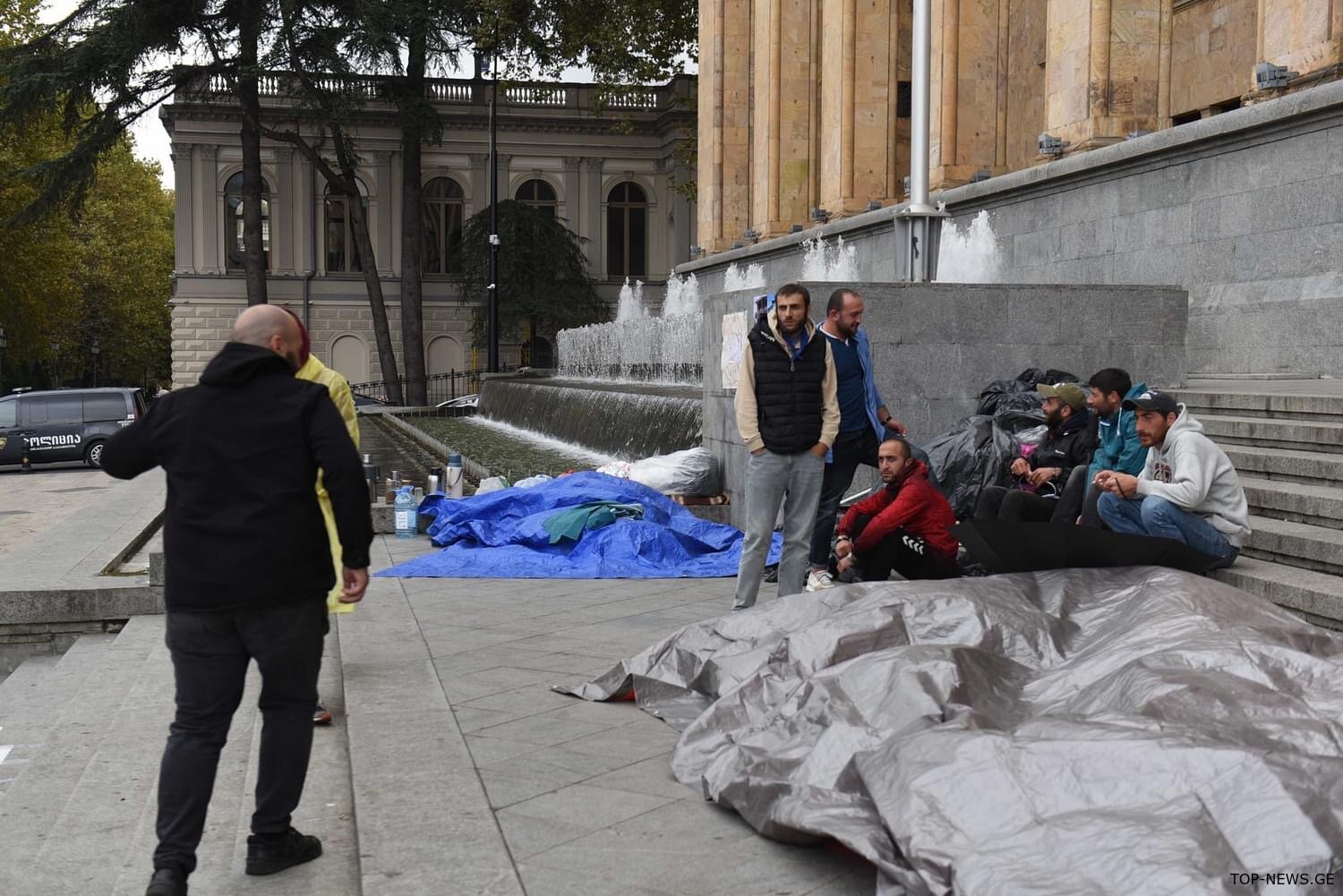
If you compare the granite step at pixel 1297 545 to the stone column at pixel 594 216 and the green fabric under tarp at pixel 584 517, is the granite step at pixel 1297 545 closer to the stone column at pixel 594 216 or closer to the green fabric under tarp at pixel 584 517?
the green fabric under tarp at pixel 584 517

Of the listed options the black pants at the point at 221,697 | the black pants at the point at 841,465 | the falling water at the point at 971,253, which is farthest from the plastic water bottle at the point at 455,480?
the black pants at the point at 221,697

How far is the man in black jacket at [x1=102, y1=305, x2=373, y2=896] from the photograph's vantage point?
13.5 feet

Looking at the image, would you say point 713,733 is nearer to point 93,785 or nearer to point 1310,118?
point 93,785

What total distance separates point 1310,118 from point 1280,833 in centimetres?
1033

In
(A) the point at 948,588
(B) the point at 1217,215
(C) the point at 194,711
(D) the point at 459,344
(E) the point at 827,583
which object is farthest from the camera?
(D) the point at 459,344

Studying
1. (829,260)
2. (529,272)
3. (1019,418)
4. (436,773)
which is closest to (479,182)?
(529,272)

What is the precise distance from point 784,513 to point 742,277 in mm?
21153

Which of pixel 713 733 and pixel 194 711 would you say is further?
pixel 713 733

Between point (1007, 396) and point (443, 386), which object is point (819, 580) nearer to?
point (1007, 396)

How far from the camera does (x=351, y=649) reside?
23.2 feet

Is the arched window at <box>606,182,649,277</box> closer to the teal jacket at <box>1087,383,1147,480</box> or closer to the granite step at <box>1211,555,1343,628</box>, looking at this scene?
the teal jacket at <box>1087,383,1147,480</box>

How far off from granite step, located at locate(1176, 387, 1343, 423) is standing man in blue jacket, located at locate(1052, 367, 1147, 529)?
66.9 inches

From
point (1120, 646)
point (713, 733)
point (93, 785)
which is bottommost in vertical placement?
point (93, 785)

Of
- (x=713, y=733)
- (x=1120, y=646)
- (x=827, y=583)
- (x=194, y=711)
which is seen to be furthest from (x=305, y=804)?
(x=827, y=583)
